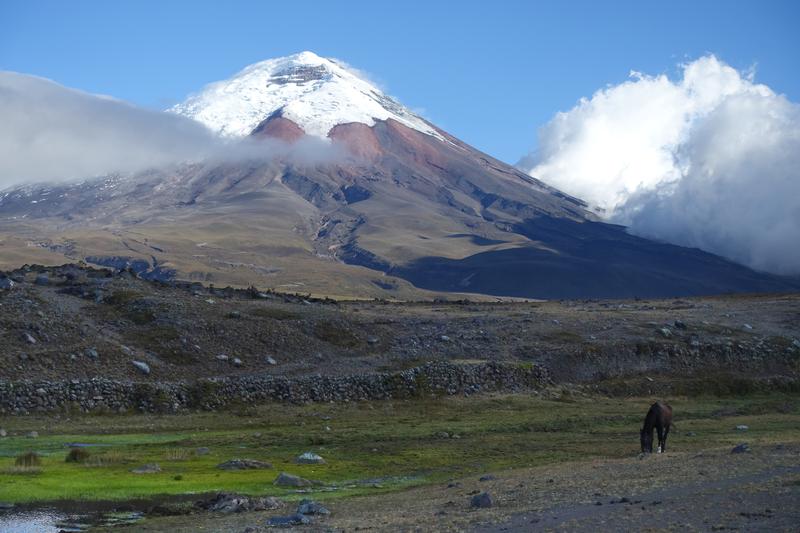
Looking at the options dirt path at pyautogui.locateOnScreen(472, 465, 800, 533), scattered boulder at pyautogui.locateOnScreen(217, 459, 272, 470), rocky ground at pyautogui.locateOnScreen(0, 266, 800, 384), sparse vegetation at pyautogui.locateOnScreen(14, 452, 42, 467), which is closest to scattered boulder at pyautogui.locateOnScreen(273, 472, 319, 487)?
scattered boulder at pyautogui.locateOnScreen(217, 459, 272, 470)

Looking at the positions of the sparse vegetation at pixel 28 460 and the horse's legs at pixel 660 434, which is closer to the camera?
the sparse vegetation at pixel 28 460

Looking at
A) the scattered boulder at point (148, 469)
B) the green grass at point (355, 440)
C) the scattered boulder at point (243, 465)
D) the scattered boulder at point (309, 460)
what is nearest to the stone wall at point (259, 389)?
the green grass at point (355, 440)

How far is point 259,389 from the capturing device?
51.5m

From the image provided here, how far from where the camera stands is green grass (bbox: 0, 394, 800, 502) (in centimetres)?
2983

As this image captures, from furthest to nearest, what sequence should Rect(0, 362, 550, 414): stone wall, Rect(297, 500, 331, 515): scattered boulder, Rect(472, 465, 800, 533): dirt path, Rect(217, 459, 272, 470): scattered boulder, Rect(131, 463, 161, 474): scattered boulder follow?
Rect(0, 362, 550, 414): stone wall → Rect(217, 459, 272, 470): scattered boulder → Rect(131, 463, 161, 474): scattered boulder → Rect(297, 500, 331, 515): scattered boulder → Rect(472, 465, 800, 533): dirt path

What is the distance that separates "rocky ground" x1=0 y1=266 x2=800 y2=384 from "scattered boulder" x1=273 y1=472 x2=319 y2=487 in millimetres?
22951

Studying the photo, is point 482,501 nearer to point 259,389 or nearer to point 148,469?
point 148,469

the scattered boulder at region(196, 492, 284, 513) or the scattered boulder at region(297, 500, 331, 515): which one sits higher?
the scattered boulder at region(297, 500, 331, 515)

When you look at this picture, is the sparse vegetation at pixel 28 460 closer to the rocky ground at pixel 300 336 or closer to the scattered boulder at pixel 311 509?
the scattered boulder at pixel 311 509

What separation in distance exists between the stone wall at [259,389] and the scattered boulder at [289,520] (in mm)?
27375

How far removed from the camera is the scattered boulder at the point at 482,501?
73.4 feet

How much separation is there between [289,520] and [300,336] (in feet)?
125

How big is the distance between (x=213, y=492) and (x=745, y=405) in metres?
35.2

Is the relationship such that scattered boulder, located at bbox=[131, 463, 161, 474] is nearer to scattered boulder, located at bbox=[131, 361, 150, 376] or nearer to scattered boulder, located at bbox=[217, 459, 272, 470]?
scattered boulder, located at bbox=[217, 459, 272, 470]
